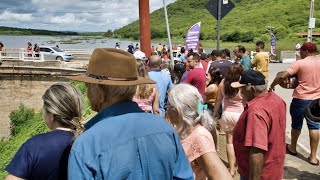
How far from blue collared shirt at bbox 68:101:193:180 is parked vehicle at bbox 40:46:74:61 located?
3135cm

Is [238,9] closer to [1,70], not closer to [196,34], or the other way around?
[1,70]

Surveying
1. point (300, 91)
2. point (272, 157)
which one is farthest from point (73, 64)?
point (272, 157)

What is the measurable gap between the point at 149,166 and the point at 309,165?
4700mm

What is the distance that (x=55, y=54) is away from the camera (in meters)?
32.2

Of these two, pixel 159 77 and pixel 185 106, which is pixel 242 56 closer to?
pixel 159 77

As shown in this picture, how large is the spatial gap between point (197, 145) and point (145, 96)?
2614 mm

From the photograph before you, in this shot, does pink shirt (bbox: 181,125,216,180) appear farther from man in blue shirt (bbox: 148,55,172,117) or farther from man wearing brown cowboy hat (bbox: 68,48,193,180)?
man in blue shirt (bbox: 148,55,172,117)

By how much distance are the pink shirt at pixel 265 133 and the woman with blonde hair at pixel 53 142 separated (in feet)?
5.15

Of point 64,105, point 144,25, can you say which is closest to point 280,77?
point 64,105

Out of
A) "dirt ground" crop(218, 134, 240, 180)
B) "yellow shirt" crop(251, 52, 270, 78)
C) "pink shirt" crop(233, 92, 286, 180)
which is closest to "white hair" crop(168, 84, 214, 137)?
"pink shirt" crop(233, 92, 286, 180)

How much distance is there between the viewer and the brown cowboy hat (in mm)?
1723

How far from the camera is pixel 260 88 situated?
11.3ft

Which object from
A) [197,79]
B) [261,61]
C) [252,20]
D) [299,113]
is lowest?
[299,113]

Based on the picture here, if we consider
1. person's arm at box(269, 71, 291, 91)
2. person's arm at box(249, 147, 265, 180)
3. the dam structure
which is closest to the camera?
person's arm at box(249, 147, 265, 180)
